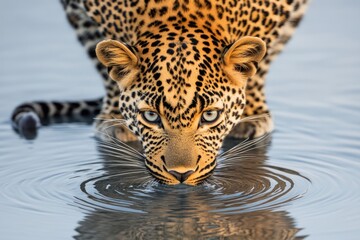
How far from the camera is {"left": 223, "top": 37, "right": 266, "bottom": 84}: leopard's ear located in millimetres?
11211

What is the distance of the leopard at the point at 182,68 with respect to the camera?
423 inches

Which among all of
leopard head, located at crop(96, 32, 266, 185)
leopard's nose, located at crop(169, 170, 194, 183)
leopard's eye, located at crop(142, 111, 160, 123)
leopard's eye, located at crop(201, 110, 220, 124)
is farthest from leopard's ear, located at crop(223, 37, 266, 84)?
leopard's nose, located at crop(169, 170, 194, 183)

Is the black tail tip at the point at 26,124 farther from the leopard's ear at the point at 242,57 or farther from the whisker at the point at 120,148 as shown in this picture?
the leopard's ear at the point at 242,57

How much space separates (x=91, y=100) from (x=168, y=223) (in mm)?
4782

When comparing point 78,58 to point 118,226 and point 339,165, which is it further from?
point 118,226

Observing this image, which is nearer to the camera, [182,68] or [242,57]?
[182,68]

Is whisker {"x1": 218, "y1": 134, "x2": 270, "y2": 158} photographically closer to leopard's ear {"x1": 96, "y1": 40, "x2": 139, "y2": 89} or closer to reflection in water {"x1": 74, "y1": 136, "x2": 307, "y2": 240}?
reflection in water {"x1": 74, "y1": 136, "x2": 307, "y2": 240}

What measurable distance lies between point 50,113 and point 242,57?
366cm

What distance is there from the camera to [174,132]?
1077 centimetres

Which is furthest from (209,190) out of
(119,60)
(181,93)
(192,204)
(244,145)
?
(244,145)

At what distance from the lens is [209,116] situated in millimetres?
11016

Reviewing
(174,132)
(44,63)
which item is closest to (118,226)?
(174,132)

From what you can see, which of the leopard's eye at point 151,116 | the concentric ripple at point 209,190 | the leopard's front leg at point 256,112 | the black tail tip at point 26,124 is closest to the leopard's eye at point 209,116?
the leopard's eye at point 151,116

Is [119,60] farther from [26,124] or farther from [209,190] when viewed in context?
[26,124]
